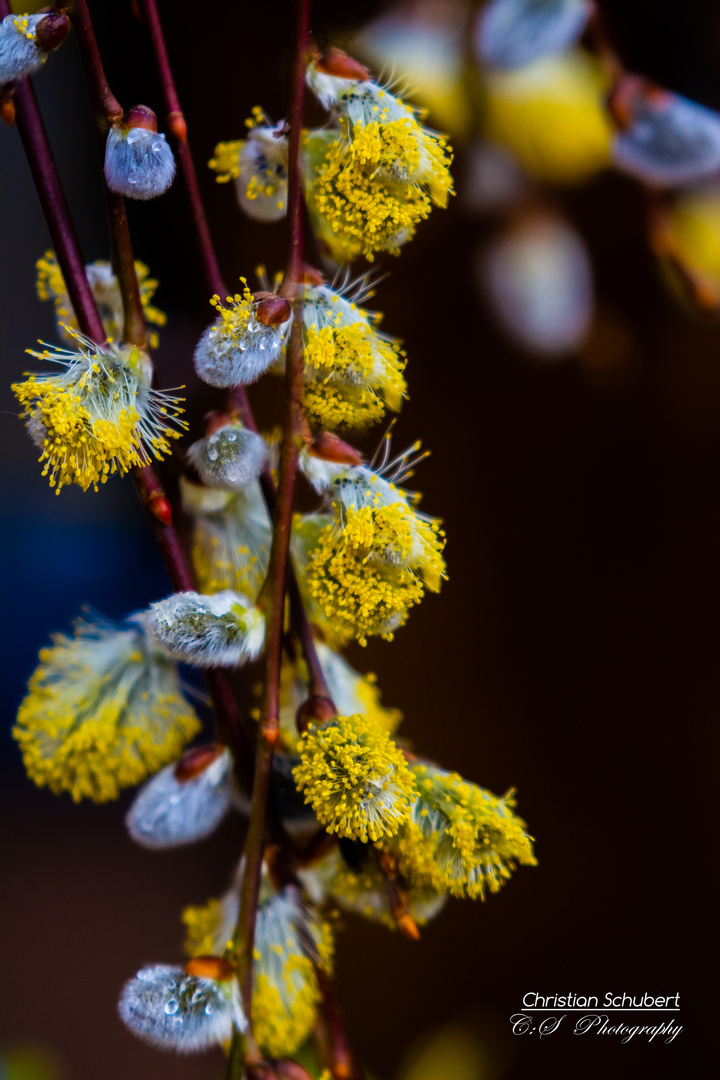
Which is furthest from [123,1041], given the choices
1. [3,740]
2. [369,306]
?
[369,306]

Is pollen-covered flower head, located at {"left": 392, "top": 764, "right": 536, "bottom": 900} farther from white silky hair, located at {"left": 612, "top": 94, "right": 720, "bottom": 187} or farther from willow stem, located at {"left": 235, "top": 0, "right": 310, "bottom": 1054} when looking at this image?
white silky hair, located at {"left": 612, "top": 94, "right": 720, "bottom": 187}

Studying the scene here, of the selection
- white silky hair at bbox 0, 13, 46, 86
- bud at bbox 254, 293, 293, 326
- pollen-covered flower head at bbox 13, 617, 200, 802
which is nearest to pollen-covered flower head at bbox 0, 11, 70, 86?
white silky hair at bbox 0, 13, 46, 86

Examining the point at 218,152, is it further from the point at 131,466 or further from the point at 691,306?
the point at 691,306

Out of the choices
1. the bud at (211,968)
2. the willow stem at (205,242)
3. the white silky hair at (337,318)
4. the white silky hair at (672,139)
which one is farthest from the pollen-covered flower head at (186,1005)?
the white silky hair at (672,139)

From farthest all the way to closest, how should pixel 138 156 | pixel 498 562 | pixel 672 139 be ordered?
pixel 498 562 < pixel 672 139 < pixel 138 156

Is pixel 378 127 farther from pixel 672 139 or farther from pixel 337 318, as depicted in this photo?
pixel 672 139

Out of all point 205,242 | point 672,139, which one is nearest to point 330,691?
point 205,242
